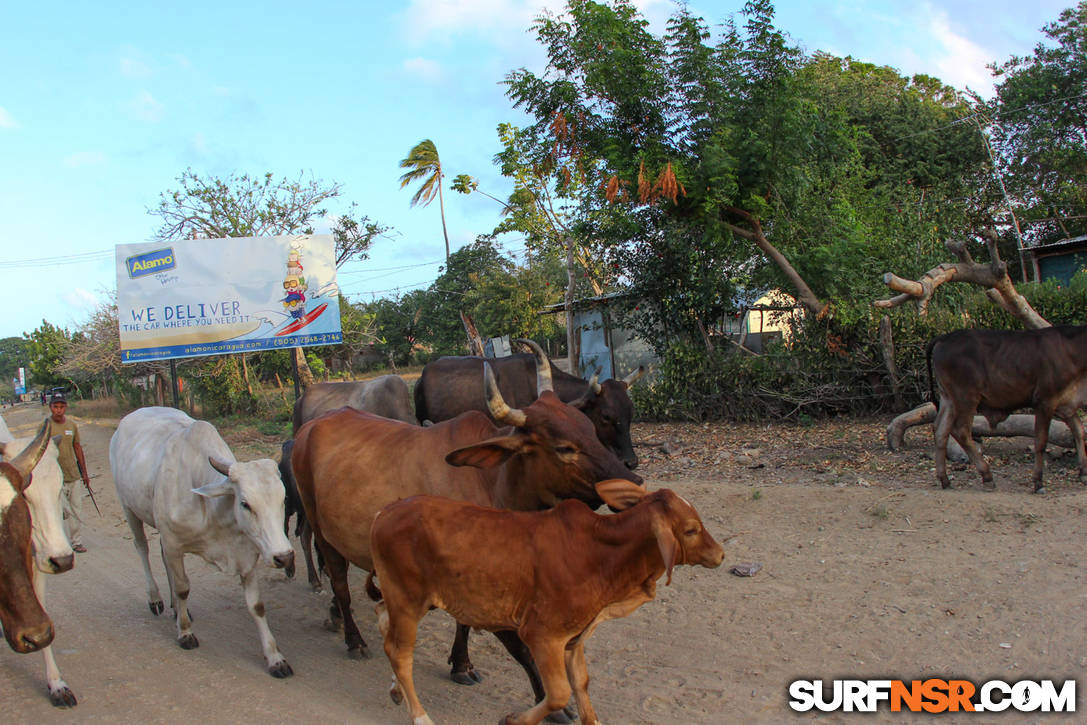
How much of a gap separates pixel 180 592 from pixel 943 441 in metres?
6.88

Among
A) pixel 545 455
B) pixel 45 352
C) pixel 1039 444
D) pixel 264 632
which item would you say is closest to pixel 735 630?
pixel 545 455

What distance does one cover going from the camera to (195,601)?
6496 mm

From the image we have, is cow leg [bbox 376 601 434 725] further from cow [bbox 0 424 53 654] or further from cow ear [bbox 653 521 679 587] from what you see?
cow [bbox 0 424 53 654]

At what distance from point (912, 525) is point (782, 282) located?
6655 millimetres

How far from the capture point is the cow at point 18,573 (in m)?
3.99

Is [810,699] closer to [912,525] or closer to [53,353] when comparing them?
[912,525]

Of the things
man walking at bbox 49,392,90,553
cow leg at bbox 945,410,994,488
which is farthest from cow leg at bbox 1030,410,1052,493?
man walking at bbox 49,392,90,553

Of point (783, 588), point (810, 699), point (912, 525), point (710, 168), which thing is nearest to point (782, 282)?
point (710, 168)

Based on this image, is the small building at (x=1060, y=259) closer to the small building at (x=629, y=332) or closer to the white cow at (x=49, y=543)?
the small building at (x=629, y=332)

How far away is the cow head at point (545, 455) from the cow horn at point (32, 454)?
8.04 feet

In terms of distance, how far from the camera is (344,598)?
16.8 feet

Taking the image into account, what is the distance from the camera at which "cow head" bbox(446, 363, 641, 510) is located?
13.4ft

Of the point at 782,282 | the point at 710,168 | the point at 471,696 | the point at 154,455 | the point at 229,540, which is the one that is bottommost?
the point at 471,696

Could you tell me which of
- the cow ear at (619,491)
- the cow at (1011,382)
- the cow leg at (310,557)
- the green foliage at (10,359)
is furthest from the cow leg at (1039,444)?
the green foliage at (10,359)
